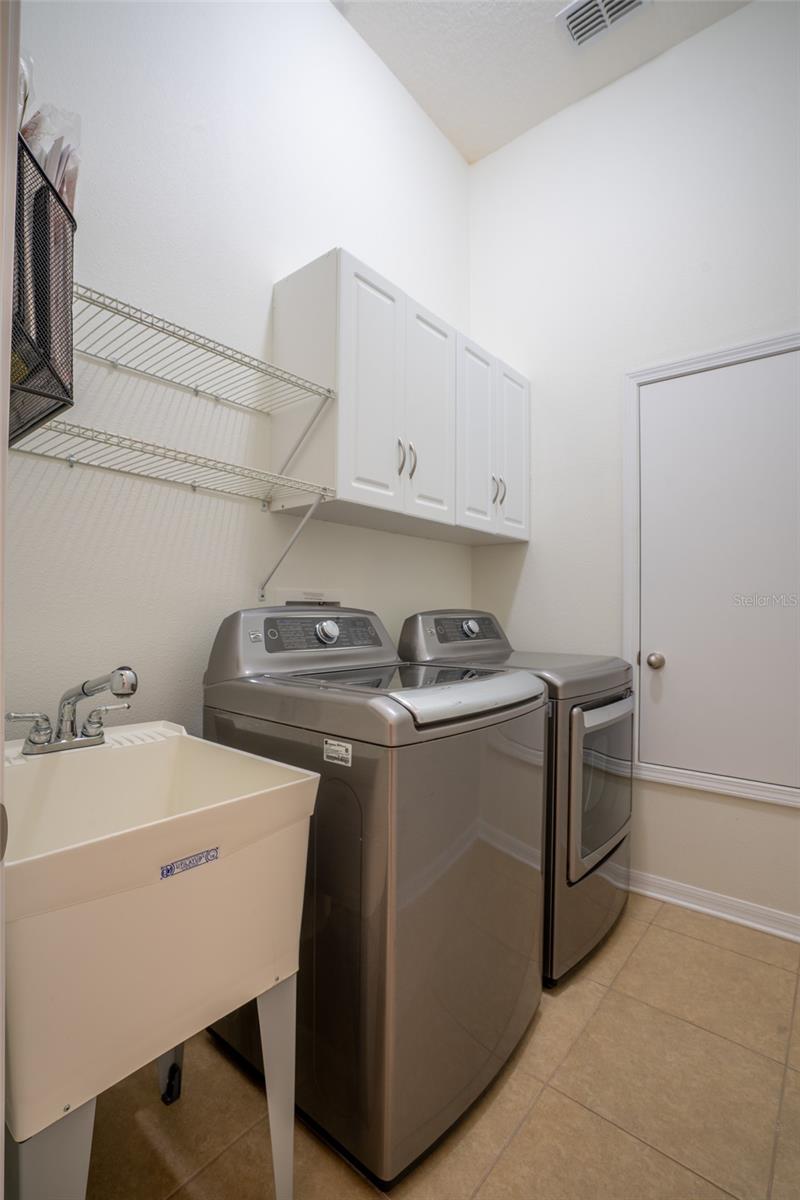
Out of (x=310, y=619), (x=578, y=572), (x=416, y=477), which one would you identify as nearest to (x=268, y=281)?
(x=416, y=477)

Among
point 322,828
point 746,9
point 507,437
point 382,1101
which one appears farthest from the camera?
point 507,437

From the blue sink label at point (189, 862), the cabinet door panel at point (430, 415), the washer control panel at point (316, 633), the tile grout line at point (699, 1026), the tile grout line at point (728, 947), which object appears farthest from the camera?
the cabinet door panel at point (430, 415)

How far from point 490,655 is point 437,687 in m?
1.09

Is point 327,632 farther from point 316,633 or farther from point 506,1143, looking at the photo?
point 506,1143

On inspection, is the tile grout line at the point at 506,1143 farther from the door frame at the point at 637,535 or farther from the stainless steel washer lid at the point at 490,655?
the door frame at the point at 637,535

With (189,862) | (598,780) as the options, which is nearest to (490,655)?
(598,780)

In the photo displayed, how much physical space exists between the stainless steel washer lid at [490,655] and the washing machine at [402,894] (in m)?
0.36

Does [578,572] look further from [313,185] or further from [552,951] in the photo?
[313,185]

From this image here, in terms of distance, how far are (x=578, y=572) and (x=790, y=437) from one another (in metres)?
0.91

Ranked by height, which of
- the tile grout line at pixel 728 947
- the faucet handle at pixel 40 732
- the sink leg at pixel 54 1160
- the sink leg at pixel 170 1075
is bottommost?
the tile grout line at pixel 728 947

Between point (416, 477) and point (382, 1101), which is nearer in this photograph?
point (382, 1101)

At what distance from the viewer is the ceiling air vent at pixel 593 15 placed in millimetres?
2141

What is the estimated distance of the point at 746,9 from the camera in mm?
2139

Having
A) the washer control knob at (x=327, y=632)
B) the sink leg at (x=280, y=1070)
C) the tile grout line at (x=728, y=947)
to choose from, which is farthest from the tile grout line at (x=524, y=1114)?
the washer control knob at (x=327, y=632)
